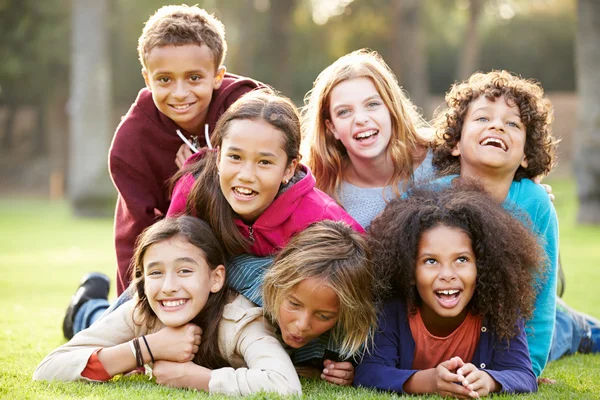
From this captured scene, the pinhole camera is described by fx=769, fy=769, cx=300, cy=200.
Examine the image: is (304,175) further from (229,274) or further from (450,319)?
(450,319)

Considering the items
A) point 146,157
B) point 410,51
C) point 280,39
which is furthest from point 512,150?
point 280,39

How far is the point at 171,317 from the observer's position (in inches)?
142

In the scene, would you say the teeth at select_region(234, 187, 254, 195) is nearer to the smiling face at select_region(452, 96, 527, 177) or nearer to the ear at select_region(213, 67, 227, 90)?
the ear at select_region(213, 67, 227, 90)

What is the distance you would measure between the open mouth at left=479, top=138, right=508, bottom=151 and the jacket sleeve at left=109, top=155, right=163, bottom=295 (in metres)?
1.95

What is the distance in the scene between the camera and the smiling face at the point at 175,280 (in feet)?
11.9

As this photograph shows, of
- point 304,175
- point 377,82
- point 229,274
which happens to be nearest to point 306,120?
point 377,82

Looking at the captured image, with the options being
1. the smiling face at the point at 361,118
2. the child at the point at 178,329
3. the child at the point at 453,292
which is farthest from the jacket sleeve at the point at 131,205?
the child at the point at 453,292

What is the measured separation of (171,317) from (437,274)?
1.25 m

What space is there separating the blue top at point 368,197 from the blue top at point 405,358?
2.87 ft

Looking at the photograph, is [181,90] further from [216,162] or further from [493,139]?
[493,139]

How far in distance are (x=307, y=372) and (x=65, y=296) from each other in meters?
3.90

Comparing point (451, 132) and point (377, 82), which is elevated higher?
point (377, 82)

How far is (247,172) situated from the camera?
3.72m

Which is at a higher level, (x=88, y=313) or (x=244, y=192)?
(x=244, y=192)
